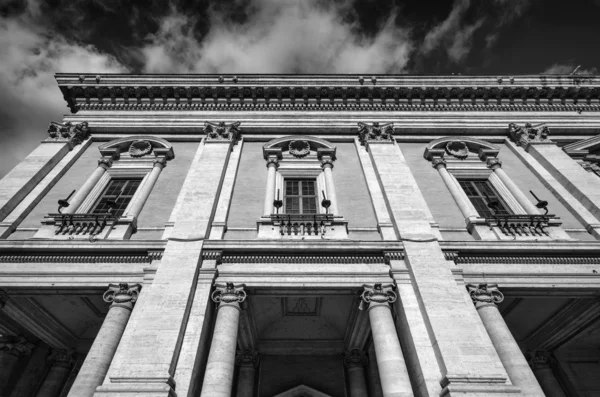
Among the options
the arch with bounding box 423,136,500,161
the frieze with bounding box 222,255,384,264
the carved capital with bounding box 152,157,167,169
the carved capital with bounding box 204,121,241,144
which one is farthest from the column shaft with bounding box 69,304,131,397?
the arch with bounding box 423,136,500,161

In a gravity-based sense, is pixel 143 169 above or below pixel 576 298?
above

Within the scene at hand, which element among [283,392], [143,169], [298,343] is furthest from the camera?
[143,169]

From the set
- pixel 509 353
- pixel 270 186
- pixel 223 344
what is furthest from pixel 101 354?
pixel 509 353

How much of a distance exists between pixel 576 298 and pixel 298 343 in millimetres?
8475

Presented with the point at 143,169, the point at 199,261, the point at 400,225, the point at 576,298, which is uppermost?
the point at 143,169

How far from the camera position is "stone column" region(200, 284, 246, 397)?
22.5 feet

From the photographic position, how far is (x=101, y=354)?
7.39m

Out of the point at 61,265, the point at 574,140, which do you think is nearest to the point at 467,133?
the point at 574,140

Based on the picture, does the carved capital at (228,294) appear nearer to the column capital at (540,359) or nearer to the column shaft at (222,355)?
the column shaft at (222,355)

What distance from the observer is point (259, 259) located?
30.0 ft

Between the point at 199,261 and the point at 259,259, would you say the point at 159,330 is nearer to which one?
the point at 199,261

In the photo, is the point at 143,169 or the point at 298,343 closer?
the point at 298,343

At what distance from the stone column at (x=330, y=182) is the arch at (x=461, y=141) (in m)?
Result: 3.91

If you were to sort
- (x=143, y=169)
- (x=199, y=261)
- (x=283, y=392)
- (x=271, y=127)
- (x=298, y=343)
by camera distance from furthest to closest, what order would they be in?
(x=271, y=127), (x=143, y=169), (x=298, y=343), (x=283, y=392), (x=199, y=261)
